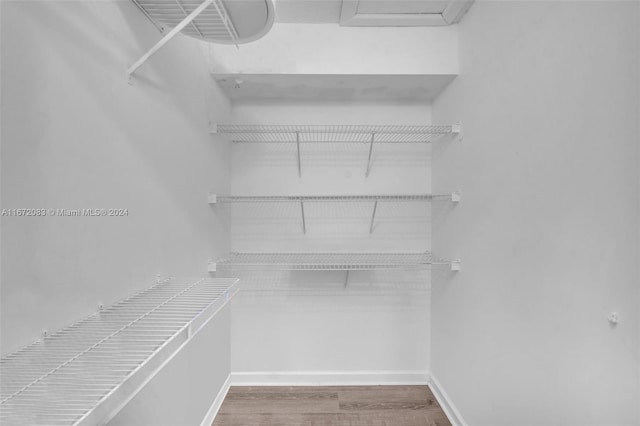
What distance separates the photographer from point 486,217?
137 centimetres

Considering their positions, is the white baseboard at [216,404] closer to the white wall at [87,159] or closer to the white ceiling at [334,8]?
the white wall at [87,159]

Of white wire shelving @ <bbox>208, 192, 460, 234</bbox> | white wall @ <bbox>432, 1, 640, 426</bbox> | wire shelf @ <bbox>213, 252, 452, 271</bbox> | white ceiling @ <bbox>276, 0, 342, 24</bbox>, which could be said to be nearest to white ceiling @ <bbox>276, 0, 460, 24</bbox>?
white ceiling @ <bbox>276, 0, 342, 24</bbox>

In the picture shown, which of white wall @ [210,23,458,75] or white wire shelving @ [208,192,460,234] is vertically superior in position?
white wall @ [210,23,458,75]

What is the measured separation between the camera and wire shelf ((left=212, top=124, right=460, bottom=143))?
1.96 meters

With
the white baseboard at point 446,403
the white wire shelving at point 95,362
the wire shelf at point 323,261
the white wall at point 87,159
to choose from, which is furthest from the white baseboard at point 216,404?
the white baseboard at point 446,403

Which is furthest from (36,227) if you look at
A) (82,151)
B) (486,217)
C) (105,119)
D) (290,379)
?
(290,379)

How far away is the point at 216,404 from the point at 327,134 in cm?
Result: 180

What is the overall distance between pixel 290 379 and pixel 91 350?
162 centimetres

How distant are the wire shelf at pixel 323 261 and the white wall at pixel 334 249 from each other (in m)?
0.05

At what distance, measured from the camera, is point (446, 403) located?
1.75m

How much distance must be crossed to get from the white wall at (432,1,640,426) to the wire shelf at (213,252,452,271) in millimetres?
412

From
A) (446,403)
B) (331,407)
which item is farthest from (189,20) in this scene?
(446,403)

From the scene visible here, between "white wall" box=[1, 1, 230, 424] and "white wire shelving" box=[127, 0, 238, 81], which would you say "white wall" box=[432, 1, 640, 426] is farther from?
"white wall" box=[1, 1, 230, 424]

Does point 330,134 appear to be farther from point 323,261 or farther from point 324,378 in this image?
point 324,378
